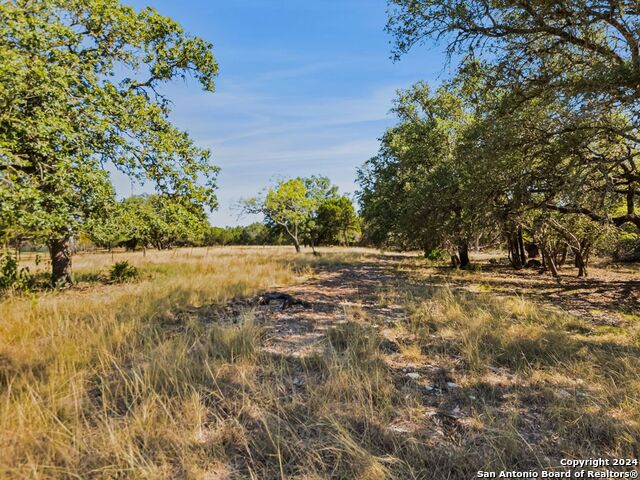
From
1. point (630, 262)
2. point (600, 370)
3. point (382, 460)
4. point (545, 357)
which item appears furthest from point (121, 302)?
point (630, 262)

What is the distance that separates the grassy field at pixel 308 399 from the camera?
2248 millimetres

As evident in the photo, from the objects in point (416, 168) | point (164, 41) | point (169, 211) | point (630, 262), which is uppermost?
point (164, 41)

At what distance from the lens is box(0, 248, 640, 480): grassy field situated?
7.38ft

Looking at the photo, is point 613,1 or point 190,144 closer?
point 613,1

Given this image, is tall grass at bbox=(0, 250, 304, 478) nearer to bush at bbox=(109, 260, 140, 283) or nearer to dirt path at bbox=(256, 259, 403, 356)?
dirt path at bbox=(256, 259, 403, 356)

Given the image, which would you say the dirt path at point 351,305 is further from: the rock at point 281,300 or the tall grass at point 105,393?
the tall grass at point 105,393

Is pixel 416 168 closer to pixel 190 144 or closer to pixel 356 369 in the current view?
pixel 190 144

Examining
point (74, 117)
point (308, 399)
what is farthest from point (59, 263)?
point (308, 399)

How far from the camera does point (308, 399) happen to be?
2975 millimetres

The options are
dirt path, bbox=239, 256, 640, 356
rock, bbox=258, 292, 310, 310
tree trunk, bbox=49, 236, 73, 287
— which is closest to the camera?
dirt path, bbox=239, 256, 640, 356

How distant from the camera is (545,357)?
13.7ft

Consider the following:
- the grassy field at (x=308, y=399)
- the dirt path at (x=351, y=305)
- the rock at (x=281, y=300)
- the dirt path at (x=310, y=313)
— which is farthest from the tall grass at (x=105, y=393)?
the rock at (x=281, y=300)

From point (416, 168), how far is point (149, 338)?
15.1 m

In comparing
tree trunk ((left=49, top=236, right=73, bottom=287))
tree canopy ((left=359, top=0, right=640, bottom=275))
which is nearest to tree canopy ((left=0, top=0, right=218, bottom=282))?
tree trunk ((left=49, top=236, right=73, bottom=287))
